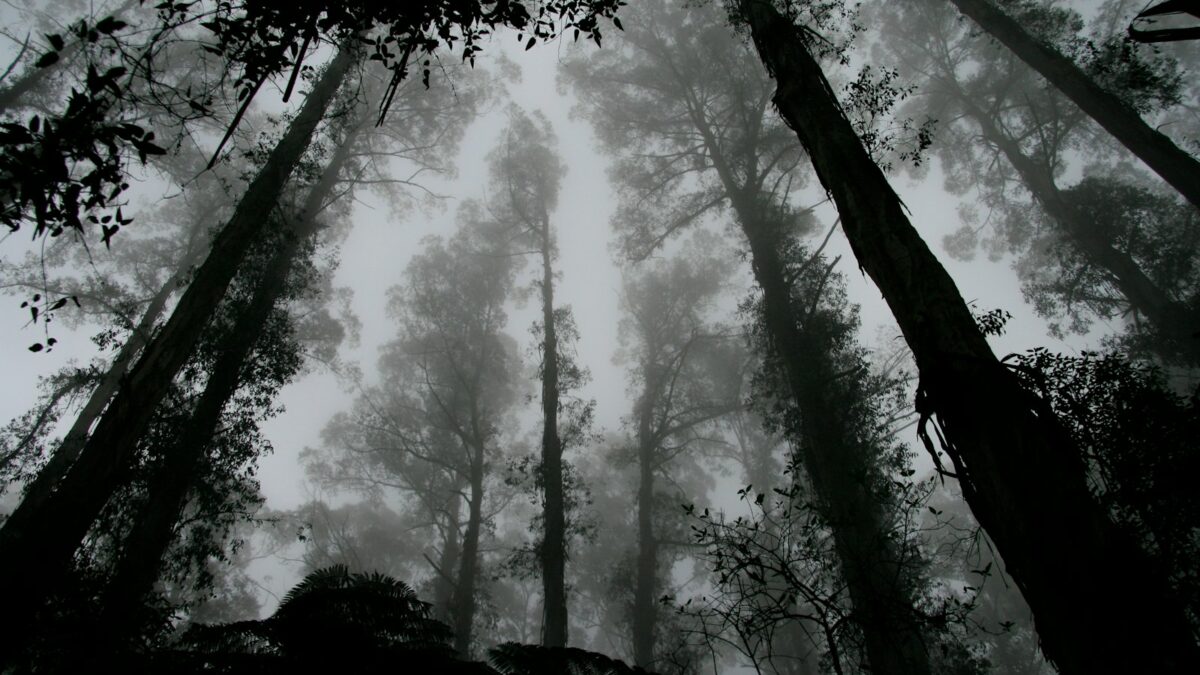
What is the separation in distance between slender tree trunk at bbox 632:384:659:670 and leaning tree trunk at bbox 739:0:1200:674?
1329 centimetres

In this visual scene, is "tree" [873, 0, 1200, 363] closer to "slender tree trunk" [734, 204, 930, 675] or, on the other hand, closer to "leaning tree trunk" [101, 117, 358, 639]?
"slender tree trunk" [734, 204, 930, 675]

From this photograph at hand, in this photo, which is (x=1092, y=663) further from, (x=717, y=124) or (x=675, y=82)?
(x=675, y=82)

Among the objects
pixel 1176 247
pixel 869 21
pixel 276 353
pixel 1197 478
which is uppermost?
pixel 869 21

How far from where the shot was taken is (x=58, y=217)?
233 cm

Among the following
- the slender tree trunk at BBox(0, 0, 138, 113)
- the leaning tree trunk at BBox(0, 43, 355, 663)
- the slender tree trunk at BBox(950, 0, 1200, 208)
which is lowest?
the leaning tree trunk at BBox(0, 43, 355, 663)

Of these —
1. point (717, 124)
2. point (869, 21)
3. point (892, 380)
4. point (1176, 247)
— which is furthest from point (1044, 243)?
point (892, 380)

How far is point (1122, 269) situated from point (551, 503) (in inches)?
610

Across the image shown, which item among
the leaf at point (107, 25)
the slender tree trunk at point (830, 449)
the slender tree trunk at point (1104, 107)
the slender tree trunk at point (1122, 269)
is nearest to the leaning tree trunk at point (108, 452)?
the leaf at point (107, 25)

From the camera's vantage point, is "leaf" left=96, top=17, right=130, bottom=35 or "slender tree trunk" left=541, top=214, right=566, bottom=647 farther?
"slender tree trunk" left=541, top=214, right=566, bottom=647

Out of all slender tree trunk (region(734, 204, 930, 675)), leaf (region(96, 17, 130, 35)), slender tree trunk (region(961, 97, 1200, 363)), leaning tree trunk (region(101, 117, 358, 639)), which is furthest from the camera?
slender tree trunk (region(961, 97, 1200, 363))

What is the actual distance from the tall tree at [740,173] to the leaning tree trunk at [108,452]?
27.3 feet

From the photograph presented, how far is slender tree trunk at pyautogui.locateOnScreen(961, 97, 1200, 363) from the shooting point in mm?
11680

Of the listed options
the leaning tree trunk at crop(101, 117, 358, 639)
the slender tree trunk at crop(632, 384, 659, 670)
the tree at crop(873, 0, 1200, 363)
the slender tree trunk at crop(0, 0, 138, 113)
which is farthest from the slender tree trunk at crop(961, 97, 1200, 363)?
the slender tree trunk at crop(0, 0, 138, 113)

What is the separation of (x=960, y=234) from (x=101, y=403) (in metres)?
32.0
